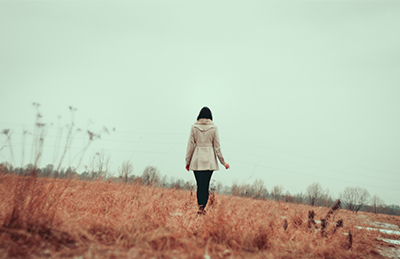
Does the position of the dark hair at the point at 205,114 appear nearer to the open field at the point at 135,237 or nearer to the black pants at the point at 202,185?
the black pants at the point at 202,185

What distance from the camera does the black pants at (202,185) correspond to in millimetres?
5121

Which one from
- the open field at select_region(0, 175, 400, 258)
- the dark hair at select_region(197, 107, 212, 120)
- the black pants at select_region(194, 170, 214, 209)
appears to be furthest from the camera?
the dark hair at select_region(197, 107, 212, 120)

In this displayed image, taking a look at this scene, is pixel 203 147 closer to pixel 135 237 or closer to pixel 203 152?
pixel 203 152

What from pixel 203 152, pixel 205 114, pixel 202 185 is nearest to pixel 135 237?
pixel 202 185

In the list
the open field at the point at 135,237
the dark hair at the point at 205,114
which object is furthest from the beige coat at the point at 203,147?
the open field at the point at 135,237

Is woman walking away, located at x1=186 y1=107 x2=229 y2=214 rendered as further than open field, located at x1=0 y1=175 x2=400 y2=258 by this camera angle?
Yes

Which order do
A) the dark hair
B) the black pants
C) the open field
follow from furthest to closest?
the dark hair
the black pants
the open field

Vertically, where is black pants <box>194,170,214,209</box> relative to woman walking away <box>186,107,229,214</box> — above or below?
below

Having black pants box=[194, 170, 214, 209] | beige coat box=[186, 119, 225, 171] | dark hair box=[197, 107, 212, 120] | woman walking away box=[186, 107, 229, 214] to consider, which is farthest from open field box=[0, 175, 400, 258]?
dark hair box=[197, 107, 212, 120]

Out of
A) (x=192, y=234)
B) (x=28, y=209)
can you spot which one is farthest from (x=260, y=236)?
(x=28, y=209)

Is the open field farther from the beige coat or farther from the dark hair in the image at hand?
the dark hair

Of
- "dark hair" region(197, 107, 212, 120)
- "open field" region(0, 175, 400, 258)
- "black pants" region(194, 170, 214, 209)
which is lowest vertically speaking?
"open field" region(0, 175, 400, 258)

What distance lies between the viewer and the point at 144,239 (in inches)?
117

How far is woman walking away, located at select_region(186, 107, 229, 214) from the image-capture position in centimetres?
513
